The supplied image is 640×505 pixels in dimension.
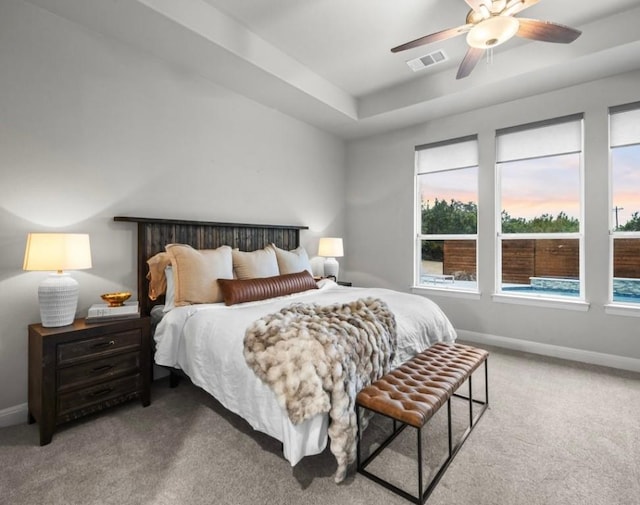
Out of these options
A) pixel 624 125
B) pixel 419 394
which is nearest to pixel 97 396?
pixel 419 394

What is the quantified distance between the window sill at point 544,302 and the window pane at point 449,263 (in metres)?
0.37

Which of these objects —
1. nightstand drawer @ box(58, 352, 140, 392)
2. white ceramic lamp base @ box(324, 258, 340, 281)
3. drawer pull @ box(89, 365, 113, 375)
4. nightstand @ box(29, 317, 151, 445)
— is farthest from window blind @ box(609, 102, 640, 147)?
drawer pull @ box(89, 365, 113, 375)

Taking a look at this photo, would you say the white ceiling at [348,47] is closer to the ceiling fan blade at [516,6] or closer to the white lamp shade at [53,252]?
the ceiling fan blade at [516,6]

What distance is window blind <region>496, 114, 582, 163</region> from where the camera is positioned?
3441 mm

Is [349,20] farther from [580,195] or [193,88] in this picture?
[580,195]

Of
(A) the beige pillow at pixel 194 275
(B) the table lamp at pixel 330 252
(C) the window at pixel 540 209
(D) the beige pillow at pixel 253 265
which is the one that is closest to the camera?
(A) the beige pillow at pixel 194 275

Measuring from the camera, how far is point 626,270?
324cm

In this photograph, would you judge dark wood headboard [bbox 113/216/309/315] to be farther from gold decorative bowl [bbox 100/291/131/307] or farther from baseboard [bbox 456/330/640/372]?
baseboard [bbox 456/330/640/372]

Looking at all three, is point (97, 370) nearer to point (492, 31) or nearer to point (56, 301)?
point (56, 301)

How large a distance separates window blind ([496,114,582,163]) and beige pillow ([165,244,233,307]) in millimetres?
3461

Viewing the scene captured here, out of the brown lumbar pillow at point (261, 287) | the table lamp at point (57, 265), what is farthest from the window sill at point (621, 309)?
the table lamp at point (57, 265)

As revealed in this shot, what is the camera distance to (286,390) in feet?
5.11

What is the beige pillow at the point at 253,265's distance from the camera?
304 cm

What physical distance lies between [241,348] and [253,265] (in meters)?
1.30
